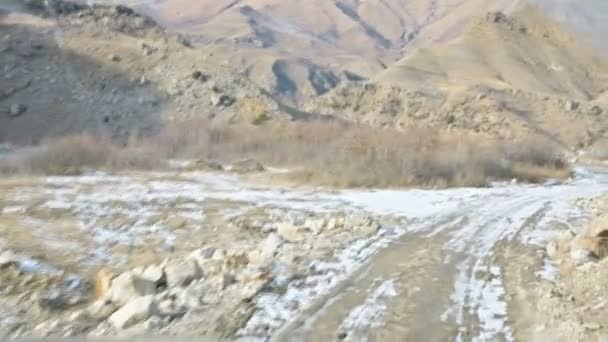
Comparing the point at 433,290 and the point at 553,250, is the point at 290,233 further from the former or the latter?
the point at 553,250

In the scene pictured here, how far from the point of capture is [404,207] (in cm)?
1553

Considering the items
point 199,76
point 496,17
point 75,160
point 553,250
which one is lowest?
point 75,160

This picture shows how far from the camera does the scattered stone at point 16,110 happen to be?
31.0 metres

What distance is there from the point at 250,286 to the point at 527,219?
24.9 ft

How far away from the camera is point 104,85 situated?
3294cm

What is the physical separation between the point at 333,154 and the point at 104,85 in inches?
584

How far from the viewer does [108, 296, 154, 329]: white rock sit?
752cm

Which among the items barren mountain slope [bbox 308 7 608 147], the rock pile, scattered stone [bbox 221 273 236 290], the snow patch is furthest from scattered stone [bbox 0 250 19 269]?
barren mountain slope [bbox 308 7 608 147]

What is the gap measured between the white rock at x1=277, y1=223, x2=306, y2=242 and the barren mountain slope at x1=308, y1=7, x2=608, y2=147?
1103 inches

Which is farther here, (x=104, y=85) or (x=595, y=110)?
(x=595, y=110)

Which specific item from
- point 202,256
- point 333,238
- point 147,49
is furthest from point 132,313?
point 147,49

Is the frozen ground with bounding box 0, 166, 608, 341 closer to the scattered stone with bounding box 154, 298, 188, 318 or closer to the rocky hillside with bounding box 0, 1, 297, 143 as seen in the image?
the scattered stone with bounding box 154, 298, 188, 318

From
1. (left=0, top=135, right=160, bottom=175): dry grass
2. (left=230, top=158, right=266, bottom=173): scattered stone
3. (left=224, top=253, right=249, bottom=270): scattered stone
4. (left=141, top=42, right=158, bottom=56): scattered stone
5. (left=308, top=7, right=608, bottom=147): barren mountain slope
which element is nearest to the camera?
(left=224, top=253, right=249, bottom=270): scattered stone

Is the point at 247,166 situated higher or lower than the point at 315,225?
lower
